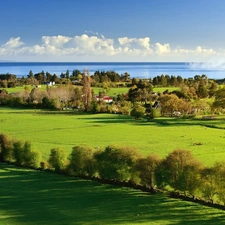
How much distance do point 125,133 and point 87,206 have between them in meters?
33.7

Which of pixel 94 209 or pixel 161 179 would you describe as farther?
pixel 161 179

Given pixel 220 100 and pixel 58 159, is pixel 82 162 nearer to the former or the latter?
pixel 58 159

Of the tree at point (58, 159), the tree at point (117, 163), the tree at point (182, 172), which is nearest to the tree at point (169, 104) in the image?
the tree at point (58, 159)

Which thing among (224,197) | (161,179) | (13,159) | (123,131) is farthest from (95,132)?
(224,197)

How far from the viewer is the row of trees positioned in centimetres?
2745

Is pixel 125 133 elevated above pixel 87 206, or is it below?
above

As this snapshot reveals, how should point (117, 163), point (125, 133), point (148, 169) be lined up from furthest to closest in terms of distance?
point (125, 133), point (117, 163), point (148, 169)

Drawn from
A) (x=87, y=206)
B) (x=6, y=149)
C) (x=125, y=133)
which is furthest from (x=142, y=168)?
(x=125, y=133)

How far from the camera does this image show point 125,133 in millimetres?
59844

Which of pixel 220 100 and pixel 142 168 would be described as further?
pixel 220 100

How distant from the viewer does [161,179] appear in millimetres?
29578

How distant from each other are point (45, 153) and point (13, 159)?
4554 mm

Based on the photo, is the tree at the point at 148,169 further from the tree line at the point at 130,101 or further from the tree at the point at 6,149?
the tree line at the point at 130,101

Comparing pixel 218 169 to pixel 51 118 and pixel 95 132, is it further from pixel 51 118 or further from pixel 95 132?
pixel 51 118
